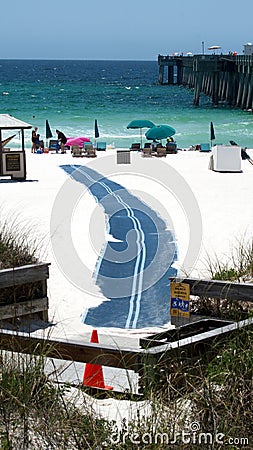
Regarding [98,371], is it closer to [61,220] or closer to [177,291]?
[177,291]

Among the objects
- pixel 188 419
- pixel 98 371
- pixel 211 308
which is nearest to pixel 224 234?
pixel 211 308

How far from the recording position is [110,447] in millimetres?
3350

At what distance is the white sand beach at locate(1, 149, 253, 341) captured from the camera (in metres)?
9.31

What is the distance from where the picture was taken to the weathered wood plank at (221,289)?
20.1 ft

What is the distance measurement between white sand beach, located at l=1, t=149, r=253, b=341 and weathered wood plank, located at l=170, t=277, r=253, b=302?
1263 mm

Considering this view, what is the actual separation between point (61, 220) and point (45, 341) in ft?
32.4

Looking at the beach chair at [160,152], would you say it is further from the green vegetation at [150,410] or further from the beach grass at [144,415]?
the beach grass at [144,415]

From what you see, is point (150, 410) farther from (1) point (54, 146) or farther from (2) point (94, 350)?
(1) point (54, 146)

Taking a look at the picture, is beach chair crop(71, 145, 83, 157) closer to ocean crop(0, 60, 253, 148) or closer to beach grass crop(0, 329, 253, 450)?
ocean crop(0, 60, 253, 148)
